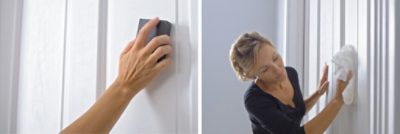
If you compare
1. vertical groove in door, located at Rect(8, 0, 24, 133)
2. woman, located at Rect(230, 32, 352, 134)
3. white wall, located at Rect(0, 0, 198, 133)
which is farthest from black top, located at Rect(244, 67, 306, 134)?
vertical groove in door, located at Rect(8, 0, 24, 133)

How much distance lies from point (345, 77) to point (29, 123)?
71cm

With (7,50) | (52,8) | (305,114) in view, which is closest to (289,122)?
(305,114)

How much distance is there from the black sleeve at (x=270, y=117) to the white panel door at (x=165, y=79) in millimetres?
211

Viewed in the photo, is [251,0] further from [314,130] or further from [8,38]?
[8,38]

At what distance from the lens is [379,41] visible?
64 cm

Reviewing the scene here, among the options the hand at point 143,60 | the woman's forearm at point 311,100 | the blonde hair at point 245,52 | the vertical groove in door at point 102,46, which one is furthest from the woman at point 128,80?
the woman's forearm at point 311,100

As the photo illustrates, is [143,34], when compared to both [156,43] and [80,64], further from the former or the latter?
[80,64]

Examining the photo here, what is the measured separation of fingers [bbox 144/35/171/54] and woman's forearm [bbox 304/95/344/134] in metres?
0.36

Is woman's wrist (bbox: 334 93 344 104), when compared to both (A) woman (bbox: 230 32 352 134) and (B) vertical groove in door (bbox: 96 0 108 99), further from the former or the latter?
(B) vertical groove in door (bbox: 96 0 108 99)

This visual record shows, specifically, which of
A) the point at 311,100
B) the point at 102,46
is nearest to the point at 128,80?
the point at 102,46

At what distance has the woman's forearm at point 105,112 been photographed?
0.63 meters

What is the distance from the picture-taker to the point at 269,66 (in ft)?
2.62

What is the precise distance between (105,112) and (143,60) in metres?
0.11

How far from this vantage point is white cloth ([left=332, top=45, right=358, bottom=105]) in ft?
2.36
